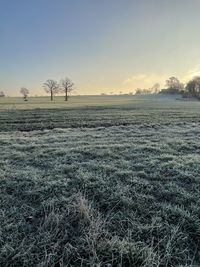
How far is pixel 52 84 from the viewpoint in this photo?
303 feet

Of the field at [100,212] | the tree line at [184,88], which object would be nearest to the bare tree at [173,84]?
the tree line at [184,88]

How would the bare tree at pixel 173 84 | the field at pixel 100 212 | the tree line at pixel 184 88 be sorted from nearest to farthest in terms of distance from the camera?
the field at pixel 100 212
the tree line at pixel 184 88
the bare tree at pixel 173 84

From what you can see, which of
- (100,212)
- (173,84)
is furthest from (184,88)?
(100,212)

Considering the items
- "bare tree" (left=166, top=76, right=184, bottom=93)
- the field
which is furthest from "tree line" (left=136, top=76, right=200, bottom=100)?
the field

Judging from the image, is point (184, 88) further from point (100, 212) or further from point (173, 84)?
point (100, 212)

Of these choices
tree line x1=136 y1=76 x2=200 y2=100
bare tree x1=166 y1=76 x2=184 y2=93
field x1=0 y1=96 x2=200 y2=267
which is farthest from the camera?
bare tree x1=166 y1=76 x2=184 y2=93

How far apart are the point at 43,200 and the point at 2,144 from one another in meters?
6.31

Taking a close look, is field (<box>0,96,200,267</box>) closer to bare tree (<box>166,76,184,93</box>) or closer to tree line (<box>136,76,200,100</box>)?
tree line (<box>136,76,200,100</box>)

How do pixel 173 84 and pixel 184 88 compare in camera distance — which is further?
pixel 173 84

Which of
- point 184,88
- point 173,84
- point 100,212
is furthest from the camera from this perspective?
point 173,84

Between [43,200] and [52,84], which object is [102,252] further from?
[52,84]

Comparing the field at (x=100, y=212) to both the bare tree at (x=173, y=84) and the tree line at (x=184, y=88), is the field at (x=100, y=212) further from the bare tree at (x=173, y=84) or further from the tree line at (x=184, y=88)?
the bare tree at (x=173, y=84)

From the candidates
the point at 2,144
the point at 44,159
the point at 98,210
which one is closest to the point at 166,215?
the point at 98,210

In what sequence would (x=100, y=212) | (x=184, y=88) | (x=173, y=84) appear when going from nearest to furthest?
(x=100, y=212), (x=184, y=88), (x=173, y=84)
